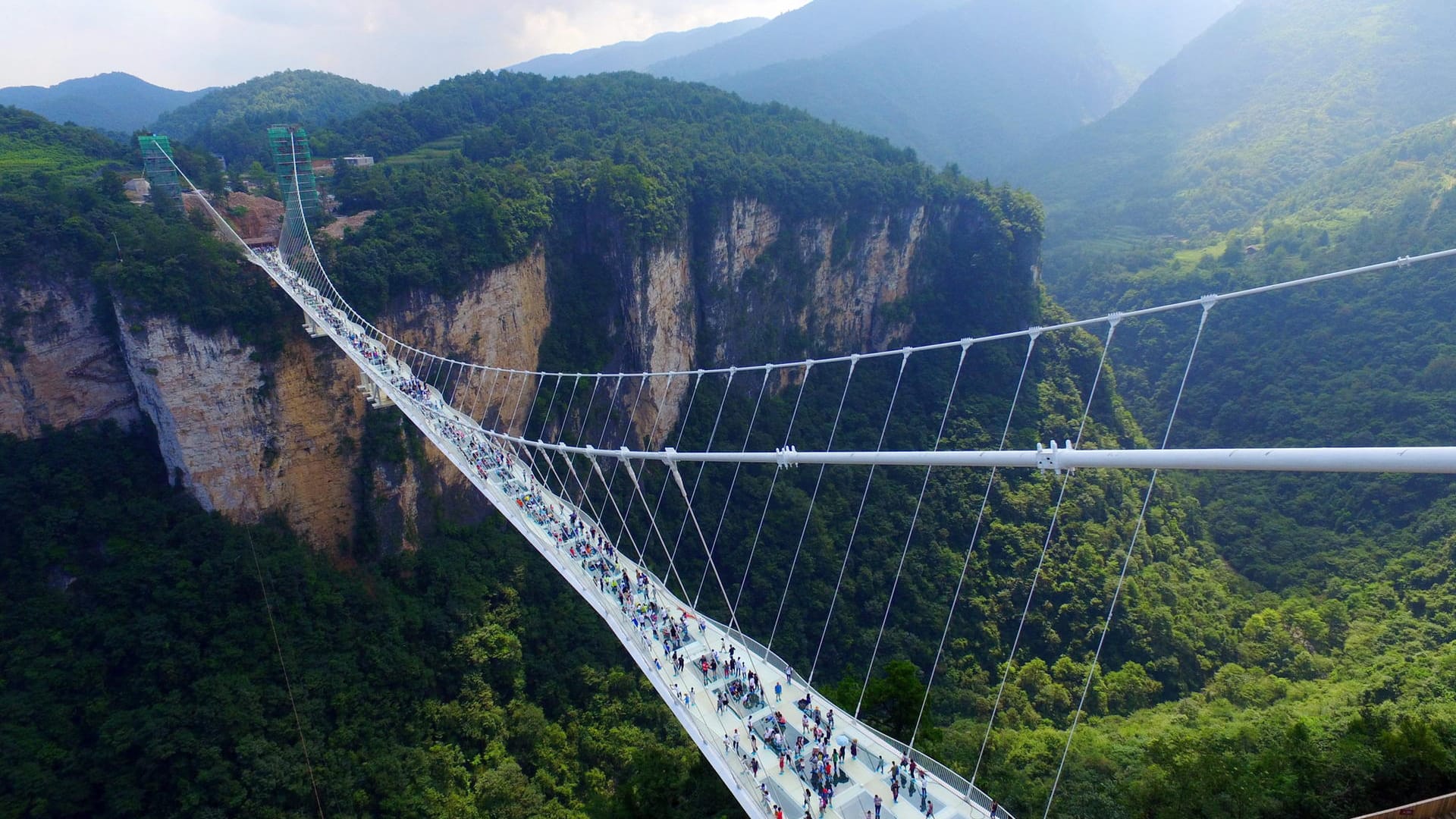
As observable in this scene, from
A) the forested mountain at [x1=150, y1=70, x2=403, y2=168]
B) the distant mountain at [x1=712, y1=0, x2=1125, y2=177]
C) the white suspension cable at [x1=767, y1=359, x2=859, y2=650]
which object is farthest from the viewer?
the distant mountain at [x1=712, y1=0, x2=1125, y2=177]

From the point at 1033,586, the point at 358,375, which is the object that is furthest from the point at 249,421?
the point at 1033,586

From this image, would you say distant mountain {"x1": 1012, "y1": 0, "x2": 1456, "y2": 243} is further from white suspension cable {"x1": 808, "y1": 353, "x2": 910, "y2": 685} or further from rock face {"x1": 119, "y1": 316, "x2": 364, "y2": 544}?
rock face {"x1": 119, "y1": 316, "x2": 364, "y2": 544}

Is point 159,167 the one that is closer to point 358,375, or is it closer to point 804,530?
point 358,375

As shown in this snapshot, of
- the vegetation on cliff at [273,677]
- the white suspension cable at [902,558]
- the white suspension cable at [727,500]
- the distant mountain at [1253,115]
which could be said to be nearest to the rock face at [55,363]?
Result: the vegetation on cliff at [273,677]

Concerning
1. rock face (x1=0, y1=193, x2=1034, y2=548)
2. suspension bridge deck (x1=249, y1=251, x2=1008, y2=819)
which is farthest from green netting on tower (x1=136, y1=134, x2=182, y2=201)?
suspension bridge deck (x1=249, y1=251, x2=1008, y2=819)

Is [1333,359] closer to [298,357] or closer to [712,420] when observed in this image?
A: [712,420]

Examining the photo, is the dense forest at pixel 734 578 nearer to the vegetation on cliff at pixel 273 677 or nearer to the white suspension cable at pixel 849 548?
the vegetation on cliff at pixel 273 677
